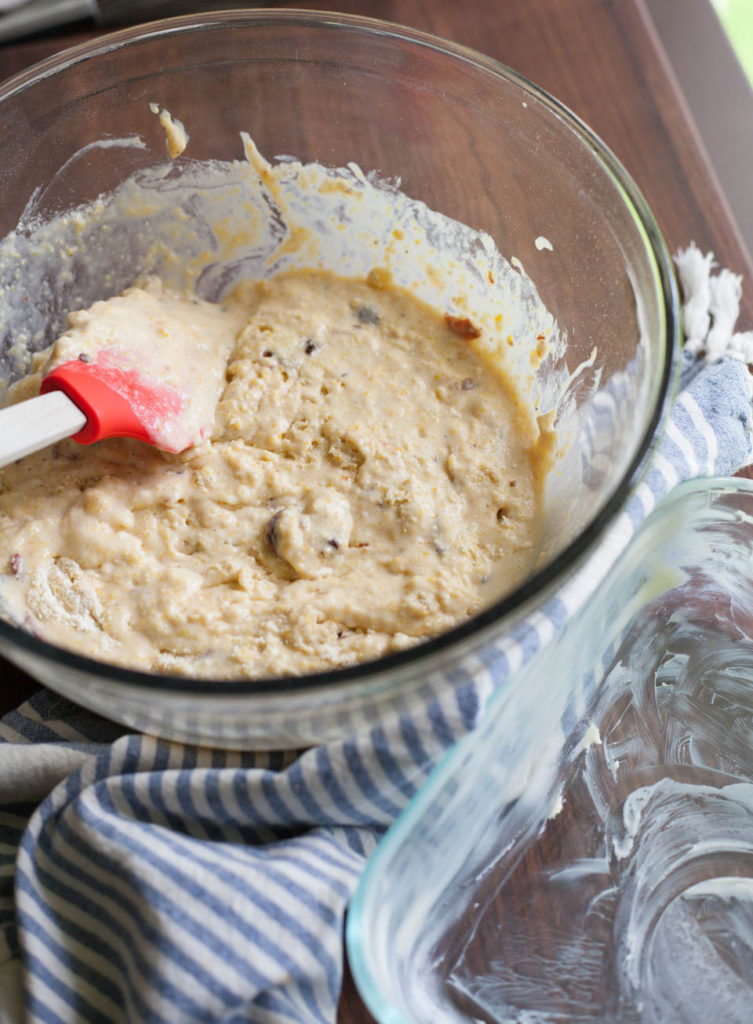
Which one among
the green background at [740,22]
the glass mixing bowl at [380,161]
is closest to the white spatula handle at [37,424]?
the glass mixing bowl at [380,161]

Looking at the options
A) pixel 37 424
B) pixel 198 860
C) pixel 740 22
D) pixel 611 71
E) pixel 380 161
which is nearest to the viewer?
pixel 198 860

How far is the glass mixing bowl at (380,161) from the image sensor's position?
1110 mm

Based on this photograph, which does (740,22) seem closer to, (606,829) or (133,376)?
(133,376)

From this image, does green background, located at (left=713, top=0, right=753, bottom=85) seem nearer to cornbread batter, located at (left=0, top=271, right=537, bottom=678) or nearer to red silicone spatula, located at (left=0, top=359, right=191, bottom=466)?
cornbread batter, located at (left=0, top=271, right=537, bottom=678)

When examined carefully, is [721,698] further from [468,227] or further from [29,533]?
[29,533]

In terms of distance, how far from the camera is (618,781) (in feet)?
3.92

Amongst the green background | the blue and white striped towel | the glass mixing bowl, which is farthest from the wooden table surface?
the green background

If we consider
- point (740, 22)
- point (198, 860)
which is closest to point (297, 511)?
point (198, 860)

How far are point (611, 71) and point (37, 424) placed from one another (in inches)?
41.5

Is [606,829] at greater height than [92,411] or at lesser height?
lesser

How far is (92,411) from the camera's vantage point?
1.18 metres

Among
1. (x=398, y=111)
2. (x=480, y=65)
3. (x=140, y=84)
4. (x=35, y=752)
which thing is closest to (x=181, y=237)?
(x=140, y=84)

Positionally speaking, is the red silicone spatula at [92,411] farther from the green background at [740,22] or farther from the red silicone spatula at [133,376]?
the green background at [740,22]

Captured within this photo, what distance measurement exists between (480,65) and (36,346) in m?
0.69
